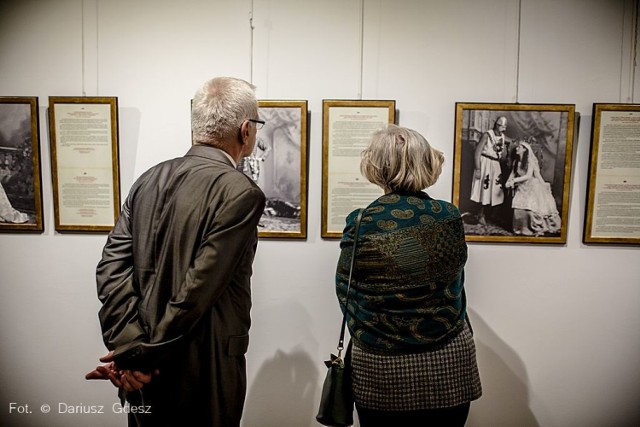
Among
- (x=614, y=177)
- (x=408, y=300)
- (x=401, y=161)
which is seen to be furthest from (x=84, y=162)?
(x=614, y=177)

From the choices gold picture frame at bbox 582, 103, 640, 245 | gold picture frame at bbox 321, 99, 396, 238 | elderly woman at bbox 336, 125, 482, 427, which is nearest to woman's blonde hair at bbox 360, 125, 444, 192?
elderly woman at bbox 336, 125, 482, 427

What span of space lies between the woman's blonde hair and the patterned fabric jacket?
5 centimetres

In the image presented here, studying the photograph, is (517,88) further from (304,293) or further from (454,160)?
(304,293)

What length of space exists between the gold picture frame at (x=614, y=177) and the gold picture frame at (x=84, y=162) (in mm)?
2168

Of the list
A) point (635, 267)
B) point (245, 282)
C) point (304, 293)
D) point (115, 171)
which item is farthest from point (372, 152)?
point (635, 267)

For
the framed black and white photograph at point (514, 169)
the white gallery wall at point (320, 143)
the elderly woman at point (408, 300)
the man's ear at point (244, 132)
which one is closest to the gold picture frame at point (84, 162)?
the white gallery wall at point (320, 143)

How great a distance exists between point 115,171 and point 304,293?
1044 millimetres

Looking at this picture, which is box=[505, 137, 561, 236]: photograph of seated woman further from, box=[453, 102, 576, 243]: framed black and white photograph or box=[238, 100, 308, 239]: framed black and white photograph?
box=[238, 100, 308, 239]: framed black and white photograph

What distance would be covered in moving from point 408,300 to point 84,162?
1.60 meters

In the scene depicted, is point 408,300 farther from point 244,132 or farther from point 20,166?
point 20,166

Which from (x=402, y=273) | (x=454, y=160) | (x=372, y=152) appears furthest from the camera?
(x=454, y=160)

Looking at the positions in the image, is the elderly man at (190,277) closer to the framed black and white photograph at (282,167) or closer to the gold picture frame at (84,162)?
the framed black and white photograph at (282,167)

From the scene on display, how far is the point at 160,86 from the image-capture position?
74.5 inches

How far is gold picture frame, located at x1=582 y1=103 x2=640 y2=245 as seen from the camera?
181cm
